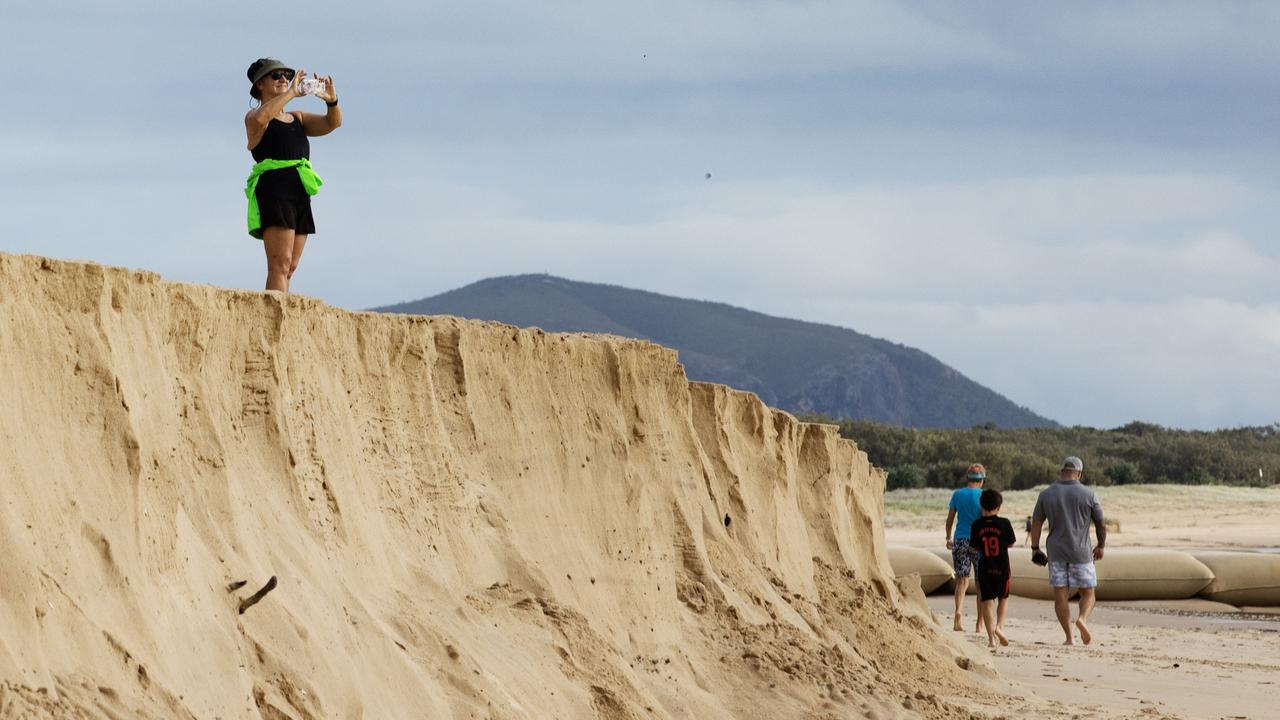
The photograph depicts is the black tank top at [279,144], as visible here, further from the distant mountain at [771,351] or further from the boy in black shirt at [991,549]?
the distant mountain at [771,351]

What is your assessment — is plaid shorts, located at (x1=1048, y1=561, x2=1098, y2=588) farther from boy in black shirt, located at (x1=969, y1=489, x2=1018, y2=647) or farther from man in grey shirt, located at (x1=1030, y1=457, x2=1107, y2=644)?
boy in black shirt, located at (x1=969, y1=489, x2=1018, y2=647)

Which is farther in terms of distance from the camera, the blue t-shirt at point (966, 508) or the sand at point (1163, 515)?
the sand at point (1163, 515)

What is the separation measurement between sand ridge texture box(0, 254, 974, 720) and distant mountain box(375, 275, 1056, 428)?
113091mm

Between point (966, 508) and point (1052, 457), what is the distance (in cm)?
3520

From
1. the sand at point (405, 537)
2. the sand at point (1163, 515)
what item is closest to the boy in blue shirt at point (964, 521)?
the sand at point (405, 537)

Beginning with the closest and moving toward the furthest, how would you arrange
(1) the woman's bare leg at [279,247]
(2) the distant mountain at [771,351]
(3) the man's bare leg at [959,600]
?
(1) the woman's bare leg at [279,247] < (3) the man's bare leg at [959,600] < (2) the distant mountain at [771,351]

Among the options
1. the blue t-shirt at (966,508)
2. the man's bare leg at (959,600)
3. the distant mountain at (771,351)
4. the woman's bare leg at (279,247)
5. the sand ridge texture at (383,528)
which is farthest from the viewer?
the distant mountain at (771,351)

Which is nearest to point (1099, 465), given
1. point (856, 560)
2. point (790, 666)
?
point (856, 560)

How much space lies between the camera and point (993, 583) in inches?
513

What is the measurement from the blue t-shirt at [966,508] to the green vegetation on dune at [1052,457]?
27.2m

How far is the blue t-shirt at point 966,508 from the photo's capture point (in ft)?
44.8

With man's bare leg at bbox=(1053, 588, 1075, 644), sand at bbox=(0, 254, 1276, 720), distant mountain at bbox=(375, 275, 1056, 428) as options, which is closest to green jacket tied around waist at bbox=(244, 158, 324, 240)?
sand at bbox=(0, 254, 1276, 720)

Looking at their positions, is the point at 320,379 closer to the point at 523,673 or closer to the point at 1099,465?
the point at 523,673

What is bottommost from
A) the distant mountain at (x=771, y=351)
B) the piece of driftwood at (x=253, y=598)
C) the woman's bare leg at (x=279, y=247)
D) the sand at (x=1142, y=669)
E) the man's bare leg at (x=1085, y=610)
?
the sand at (x=1142, y=669)
